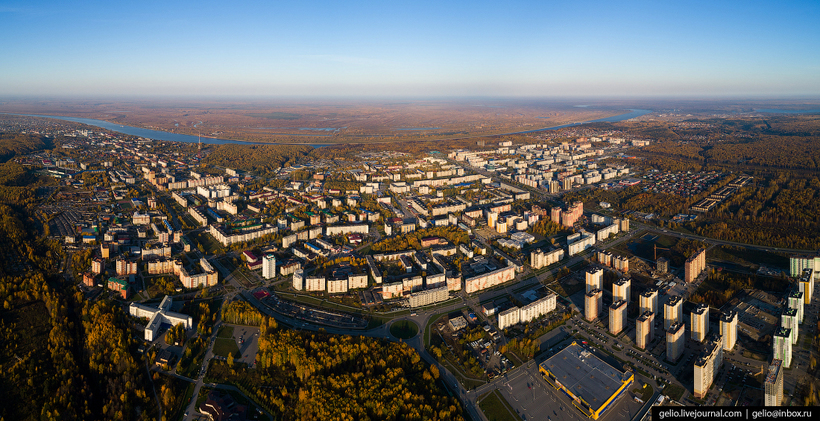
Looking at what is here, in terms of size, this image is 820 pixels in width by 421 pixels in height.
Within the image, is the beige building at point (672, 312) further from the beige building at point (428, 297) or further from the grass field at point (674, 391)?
the beige building at point (428, 297)

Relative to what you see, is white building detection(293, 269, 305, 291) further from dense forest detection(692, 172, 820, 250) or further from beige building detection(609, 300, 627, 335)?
dense forest detection(692, 172, 820, 250)

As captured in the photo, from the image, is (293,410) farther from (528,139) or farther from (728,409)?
(528,139)

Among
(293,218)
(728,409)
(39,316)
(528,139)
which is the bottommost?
(728,409)

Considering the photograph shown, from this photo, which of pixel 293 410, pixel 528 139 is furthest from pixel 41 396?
pixel 528 139

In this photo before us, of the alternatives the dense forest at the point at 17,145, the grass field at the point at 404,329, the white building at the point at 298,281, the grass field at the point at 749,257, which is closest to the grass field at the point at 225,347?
the white building at the point at 298,281

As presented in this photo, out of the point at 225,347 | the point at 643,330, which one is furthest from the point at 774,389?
the point at 225,347

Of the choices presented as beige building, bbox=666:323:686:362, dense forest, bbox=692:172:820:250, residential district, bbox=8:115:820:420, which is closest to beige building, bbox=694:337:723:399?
residential district, bbox=8:115:820:420

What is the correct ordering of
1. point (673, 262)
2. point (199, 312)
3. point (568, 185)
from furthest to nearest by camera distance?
point (568, 185) < point (673, 262) < point (199, 312)
